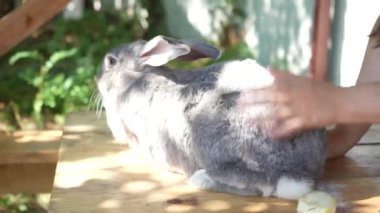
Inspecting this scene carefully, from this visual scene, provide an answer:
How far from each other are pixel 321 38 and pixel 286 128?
1.85 meters

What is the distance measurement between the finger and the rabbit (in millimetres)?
16

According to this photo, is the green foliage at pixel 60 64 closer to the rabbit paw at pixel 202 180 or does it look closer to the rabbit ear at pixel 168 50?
the rabbit ear at pixel 168 50

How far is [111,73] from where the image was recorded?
1546mm

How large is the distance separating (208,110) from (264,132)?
0.35 feet

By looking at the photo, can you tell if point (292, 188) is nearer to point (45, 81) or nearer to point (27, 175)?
point (27, 175)

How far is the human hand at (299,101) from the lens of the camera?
1.25m

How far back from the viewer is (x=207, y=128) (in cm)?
136

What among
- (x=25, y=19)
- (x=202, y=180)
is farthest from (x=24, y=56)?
(x=202, y=180)

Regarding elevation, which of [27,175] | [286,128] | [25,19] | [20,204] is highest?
[25,19]

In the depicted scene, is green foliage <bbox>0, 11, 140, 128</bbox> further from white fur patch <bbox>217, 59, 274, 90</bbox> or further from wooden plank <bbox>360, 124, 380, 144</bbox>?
white fur patch <bbox>217, 59, 274, 90</bbox>

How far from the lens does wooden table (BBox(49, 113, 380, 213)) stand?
1.35 metres

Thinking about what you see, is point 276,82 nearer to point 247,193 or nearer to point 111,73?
point 247,193

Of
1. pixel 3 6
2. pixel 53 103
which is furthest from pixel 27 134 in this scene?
pixel 3 6

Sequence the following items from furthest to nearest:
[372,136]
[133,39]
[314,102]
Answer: [133,39] < [372,136] < [314,102]
